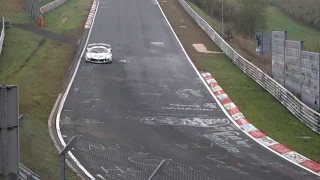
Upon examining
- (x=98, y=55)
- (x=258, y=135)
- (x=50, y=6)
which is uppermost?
(x=50, y=6)

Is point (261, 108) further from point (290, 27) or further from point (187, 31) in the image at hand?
point (290, 27)

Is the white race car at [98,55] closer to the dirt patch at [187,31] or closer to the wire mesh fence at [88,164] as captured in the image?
the dirt patch at [187,31]

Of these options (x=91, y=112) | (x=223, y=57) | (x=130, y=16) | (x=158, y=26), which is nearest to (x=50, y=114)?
(x=91, y=112)

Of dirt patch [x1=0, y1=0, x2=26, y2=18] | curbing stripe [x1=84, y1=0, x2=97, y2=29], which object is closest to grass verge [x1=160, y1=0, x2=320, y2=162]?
curbing stripe [x1=84, y1=0, x2=97, y2=29]

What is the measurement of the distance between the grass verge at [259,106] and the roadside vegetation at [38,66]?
8731mm

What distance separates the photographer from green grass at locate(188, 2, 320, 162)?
800 inches

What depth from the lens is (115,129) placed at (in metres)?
21.0

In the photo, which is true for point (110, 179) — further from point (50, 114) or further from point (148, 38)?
point (148, 38)

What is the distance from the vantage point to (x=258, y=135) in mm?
→ 21062

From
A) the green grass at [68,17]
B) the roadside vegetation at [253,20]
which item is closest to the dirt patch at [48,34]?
the green grass at [68,17]

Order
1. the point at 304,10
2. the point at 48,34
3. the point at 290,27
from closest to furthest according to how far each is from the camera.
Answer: the point at 48,34 < the point at 290,27 < the point at 304,10

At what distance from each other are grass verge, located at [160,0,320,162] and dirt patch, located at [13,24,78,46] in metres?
9.27

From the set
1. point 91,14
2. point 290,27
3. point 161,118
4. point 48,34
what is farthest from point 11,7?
point 290,27

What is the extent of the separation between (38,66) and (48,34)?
13272 mm
